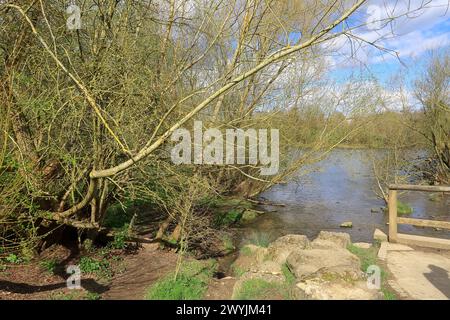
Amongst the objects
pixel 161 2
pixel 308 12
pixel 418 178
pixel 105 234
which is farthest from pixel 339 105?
pixel 418 178

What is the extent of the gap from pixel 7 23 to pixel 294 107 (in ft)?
27.1

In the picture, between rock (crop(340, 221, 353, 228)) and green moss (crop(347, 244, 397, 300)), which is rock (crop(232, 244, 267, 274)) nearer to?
green moss (crop(347, 244, 397, 300))

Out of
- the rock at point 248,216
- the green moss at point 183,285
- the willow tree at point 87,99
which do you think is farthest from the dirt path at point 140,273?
the rock at point 248,216

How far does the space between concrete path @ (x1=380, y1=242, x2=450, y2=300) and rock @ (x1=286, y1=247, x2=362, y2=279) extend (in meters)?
0.59

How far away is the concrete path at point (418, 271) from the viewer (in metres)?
5.09

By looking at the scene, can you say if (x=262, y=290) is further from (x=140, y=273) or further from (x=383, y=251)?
(x=140, y=273)

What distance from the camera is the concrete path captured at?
16.7 feet

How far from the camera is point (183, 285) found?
6.55m

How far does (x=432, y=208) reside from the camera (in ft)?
55.7

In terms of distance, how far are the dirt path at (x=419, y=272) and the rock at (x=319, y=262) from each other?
58 cm

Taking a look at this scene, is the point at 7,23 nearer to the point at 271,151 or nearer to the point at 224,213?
the point at 271,151

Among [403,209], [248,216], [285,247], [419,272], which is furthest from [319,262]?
[403,209]

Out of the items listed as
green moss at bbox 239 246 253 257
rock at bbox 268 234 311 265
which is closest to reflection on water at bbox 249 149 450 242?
green moss at bbox 239 246 253 257
